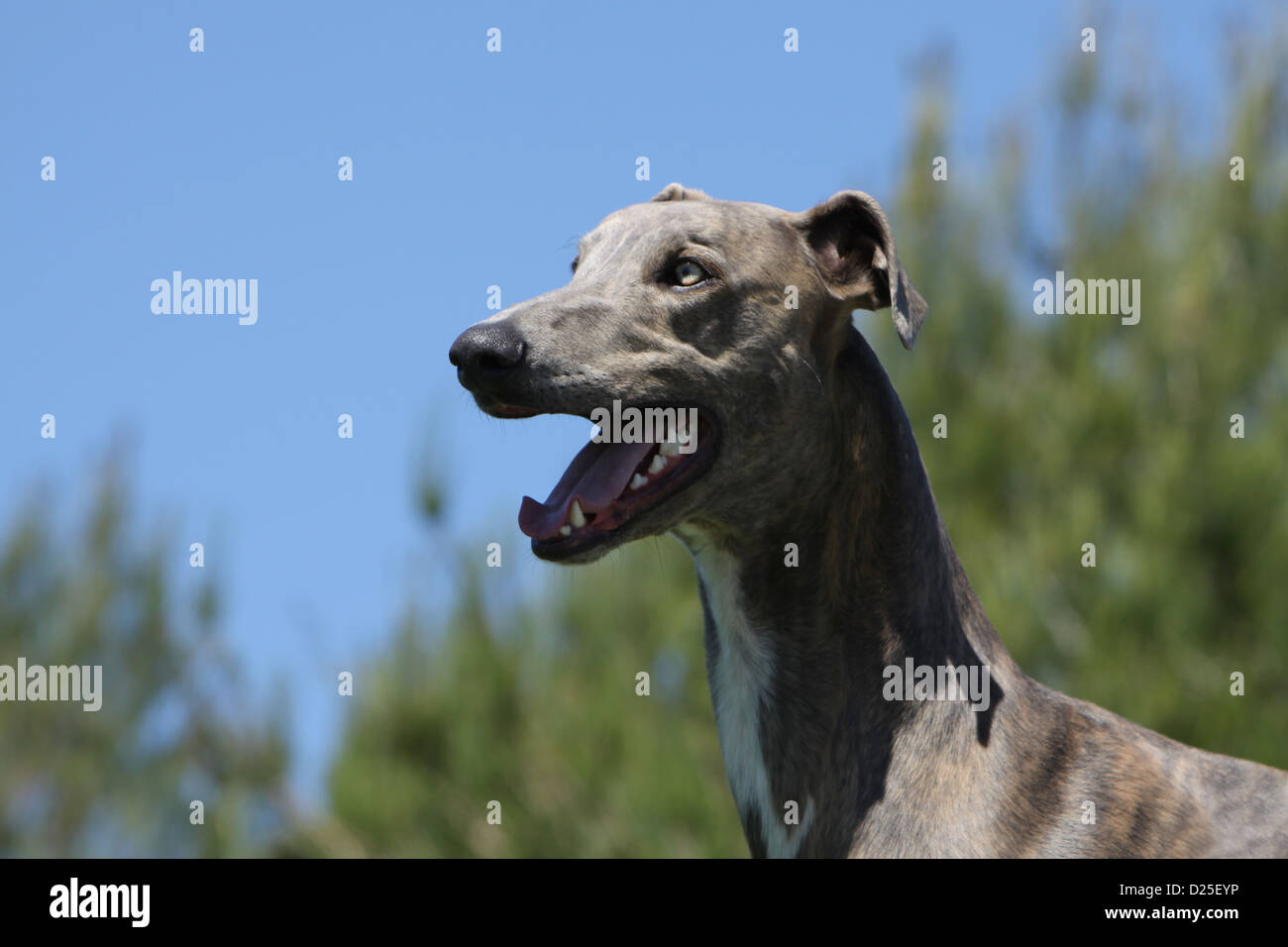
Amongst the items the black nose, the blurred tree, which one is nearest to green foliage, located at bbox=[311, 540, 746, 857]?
the blurred tree

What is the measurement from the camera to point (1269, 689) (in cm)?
1402

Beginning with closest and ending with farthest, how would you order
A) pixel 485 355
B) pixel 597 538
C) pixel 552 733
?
pixel 485 355, pixel 597 538, pixel 552 733

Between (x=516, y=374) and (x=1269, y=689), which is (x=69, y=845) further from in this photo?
(x=516, y=374)

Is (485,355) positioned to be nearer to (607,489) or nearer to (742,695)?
(607,489)

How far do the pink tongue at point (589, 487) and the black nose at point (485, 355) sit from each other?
0.37 meters

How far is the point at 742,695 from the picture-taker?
4344mm

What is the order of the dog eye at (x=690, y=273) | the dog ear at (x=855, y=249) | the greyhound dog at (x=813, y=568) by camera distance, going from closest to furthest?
the greyhound dog at (x=813, y=568)
the dog eye at (x=690, y=273)
the dog ear at (x=855, y=249)

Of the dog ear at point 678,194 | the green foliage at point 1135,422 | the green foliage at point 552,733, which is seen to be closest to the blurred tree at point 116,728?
the green foliage at point 552,733

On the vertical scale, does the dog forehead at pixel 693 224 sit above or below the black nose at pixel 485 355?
above

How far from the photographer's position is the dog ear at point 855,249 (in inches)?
178

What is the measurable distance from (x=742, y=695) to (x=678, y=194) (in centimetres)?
173

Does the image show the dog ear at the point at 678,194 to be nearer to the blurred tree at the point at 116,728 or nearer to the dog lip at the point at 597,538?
the dog lip at the point at 597,538

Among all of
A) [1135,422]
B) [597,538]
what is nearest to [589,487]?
[597,538]
